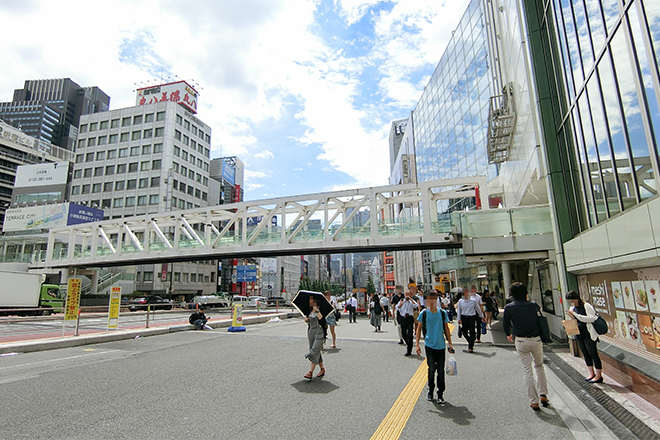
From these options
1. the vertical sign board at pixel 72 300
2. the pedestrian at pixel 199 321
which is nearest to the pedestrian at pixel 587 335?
the pedestrian at pixel 199 321

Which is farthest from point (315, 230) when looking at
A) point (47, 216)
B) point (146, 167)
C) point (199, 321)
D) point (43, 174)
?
point (43, 174)

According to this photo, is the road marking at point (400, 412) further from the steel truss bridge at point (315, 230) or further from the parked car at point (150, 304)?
the parked car at point (150, 304)

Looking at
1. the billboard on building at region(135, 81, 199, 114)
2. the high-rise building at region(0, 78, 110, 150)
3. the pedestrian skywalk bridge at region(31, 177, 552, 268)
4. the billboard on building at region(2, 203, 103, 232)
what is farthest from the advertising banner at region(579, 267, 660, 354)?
the high-rise building at region(0, 78, 110, 150)

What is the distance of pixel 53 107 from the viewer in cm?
14400

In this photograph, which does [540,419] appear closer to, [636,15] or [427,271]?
[636,15]

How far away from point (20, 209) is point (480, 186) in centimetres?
5775

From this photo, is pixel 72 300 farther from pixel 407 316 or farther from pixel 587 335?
pixel 587 335

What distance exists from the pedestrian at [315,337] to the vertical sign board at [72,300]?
33.1 feet

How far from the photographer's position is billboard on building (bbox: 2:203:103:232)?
48469 millimetres

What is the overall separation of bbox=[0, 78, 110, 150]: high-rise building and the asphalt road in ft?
532

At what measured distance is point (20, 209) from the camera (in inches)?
2002

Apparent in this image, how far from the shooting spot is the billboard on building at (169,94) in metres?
69.1

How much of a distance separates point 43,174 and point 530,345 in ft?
260

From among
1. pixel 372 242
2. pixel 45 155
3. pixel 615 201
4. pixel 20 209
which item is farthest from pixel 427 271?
pixel 45 155
